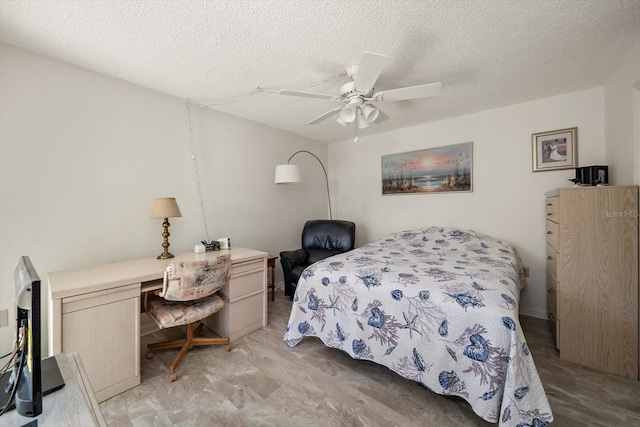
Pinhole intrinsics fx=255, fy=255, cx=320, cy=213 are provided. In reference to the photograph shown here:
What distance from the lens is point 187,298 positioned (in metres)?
1.85

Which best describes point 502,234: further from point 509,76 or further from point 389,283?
point 389,283

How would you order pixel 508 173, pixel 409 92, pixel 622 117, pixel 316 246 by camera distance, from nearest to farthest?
pixel 409 92, pixel 622 117, pixel 508 173, pixel 316 246

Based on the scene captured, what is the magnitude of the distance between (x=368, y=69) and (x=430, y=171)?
2310 mm

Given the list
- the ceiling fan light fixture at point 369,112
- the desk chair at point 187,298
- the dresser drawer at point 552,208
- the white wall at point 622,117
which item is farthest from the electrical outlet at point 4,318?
the white wall at point 622,117

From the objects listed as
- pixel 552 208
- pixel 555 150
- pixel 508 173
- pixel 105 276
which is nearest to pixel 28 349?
pixel 105 276

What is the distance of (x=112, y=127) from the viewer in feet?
7.35

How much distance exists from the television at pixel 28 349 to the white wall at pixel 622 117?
3227 mm

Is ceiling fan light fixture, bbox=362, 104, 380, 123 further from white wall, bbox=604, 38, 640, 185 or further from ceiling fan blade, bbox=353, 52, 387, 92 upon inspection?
white wall, bbox=604, 38, 640, 185

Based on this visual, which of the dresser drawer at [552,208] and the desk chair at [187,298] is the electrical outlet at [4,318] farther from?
the dresser drawer at [552,208]

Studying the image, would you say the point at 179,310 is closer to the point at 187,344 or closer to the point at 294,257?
the point at 187,344

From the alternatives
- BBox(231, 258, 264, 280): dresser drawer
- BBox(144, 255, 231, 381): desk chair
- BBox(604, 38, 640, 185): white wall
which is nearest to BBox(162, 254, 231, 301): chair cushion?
BBox(144, 255, 231, 381): desk chair

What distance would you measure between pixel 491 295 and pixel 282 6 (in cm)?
210

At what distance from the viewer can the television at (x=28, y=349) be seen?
0.61 meters

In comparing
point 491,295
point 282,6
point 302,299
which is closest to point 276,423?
point 302,299
